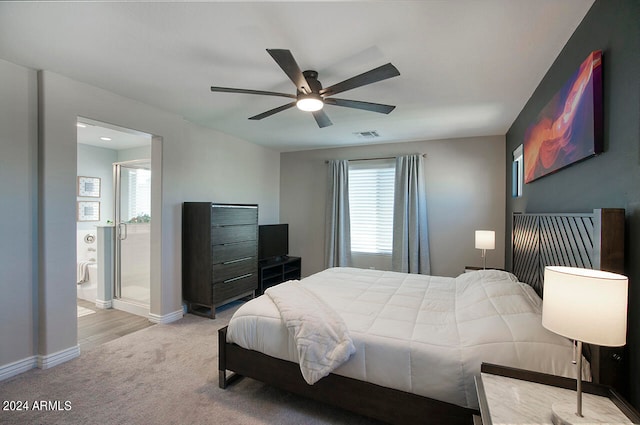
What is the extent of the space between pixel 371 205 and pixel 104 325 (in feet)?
13.5

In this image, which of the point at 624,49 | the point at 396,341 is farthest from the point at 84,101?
the point at 624,49

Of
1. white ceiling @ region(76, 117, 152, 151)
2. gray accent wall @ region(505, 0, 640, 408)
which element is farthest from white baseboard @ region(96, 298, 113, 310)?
gray accent wall @ region(505, 0, 640, 408)

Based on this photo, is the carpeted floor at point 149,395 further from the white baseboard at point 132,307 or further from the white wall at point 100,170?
the white wall at point 100,170

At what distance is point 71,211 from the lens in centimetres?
259

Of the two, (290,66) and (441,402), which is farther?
(290,66)

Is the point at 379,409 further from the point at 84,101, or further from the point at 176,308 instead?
the point at 84,101

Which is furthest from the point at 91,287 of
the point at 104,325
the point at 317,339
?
the point at 317,339

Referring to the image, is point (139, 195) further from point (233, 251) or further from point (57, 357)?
point (57, 357)

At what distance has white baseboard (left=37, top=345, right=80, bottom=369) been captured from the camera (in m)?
2.41

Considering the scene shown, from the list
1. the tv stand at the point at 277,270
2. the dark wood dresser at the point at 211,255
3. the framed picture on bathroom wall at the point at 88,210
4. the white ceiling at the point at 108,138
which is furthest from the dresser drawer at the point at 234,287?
the framed picture on bathroom wall at the point at 88,210

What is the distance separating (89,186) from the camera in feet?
16.5

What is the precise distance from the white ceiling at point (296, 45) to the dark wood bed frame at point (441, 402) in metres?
1.20

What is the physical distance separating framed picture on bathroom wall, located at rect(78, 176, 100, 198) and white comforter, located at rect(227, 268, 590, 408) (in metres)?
4.60

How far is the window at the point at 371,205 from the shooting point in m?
4.84
